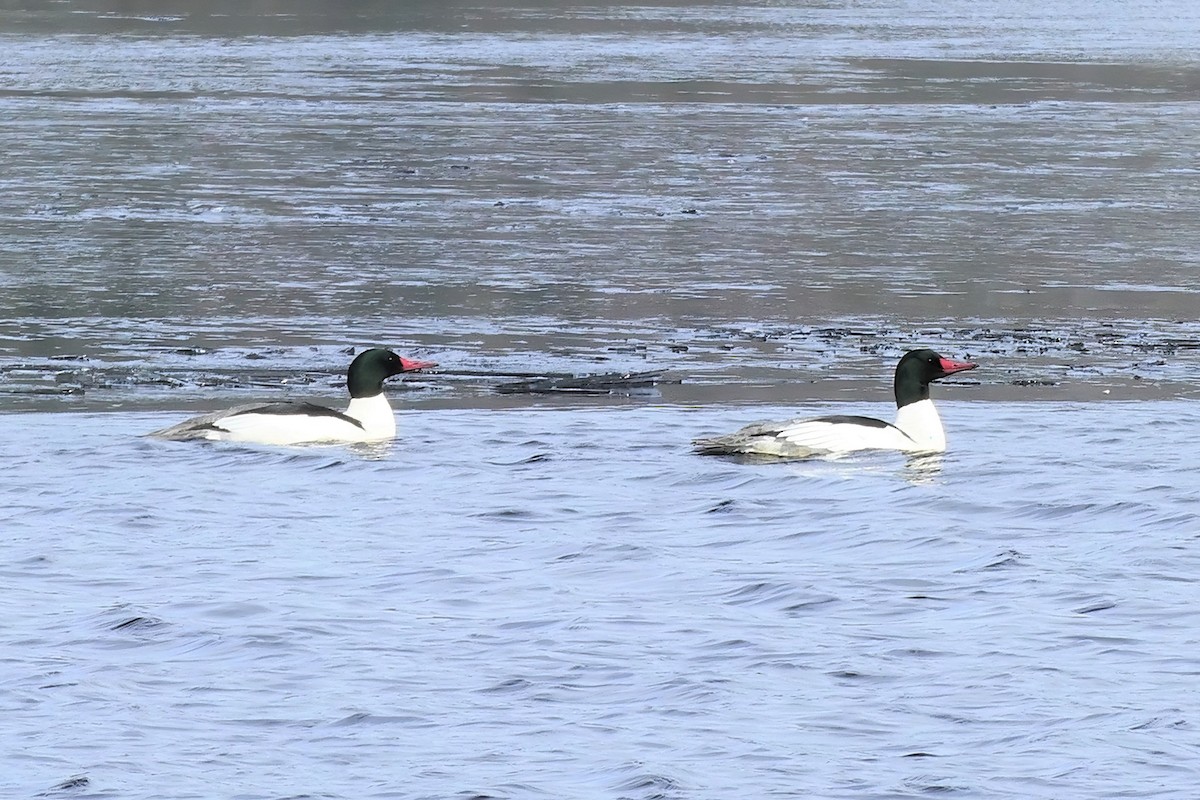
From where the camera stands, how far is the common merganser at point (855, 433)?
14.2 meters

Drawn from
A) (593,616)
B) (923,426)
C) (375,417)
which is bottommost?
(593,616)

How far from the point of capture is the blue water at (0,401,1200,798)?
8.16 metres

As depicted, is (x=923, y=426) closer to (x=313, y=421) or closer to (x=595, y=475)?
(x=595, y=475)

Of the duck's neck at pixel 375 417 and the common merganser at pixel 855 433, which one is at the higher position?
the duck's neck at pixel 375 417

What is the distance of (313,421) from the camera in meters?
14.7

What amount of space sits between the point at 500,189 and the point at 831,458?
1704cm

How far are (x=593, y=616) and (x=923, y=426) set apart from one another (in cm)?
495

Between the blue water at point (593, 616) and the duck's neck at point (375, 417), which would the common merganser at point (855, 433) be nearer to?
the blue water at point (593, 616)

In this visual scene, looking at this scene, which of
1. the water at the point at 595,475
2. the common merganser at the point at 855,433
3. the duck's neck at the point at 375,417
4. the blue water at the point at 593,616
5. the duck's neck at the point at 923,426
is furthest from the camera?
the duck's neck at the point at 375,417

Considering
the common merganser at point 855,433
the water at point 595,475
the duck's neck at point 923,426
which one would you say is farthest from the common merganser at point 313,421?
the duck's neck at point 923,426

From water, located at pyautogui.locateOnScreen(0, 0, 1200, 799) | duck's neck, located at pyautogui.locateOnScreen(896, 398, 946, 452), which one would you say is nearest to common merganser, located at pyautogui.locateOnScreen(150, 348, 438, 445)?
water, located at pyautogui.locateOnScreen(0, 0, 1200, 799)

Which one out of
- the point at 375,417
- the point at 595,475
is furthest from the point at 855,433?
the point at 375,417

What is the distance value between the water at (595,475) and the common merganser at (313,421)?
0.25 m

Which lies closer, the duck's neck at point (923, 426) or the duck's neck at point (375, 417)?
the duck's neck at point (923, 426)
